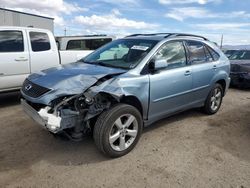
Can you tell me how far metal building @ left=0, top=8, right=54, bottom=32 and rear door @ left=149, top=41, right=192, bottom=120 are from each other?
14.9 metres

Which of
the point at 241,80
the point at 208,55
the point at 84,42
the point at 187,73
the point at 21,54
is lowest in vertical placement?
the point at 241,80

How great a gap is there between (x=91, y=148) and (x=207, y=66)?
2.87 m

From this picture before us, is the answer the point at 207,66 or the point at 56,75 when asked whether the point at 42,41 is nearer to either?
the point at 56,75

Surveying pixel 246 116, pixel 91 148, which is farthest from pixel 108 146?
pixel 246 116

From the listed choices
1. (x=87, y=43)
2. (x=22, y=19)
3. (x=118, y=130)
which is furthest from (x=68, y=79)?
(x=22, y=19)

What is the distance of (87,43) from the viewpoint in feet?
33.1

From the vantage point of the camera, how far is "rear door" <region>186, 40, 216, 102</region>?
4957mm

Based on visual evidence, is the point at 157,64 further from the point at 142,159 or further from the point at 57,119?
the point at 57,119

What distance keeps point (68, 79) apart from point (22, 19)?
16.9m

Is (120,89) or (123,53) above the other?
(123,53)

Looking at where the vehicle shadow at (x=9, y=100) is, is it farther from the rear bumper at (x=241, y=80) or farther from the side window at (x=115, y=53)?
the rear bumper at (x=241, y=80)

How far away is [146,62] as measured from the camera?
409 cm

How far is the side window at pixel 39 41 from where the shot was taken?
655 cm

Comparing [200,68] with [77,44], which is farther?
[77,44]
